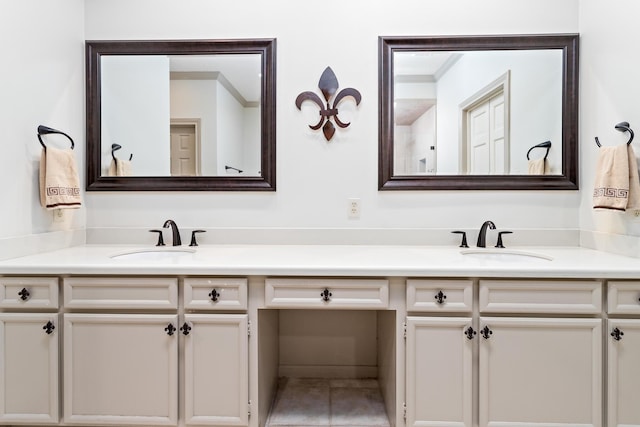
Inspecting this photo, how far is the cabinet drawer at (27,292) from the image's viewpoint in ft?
4.83

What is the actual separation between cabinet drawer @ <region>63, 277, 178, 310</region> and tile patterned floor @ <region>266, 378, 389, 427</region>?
799 millimetres

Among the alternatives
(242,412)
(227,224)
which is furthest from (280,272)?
(227,224)

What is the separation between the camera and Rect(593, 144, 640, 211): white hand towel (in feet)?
5.31

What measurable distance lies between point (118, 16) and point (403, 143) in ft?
6.01

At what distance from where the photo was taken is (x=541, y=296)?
1425 millimetres

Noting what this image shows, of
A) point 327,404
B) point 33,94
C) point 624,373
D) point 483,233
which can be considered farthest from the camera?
point 483,233

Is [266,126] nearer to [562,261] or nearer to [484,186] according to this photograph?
[484,186]

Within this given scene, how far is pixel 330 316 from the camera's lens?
83.3 inches

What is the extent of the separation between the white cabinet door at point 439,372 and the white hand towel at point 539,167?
108 cm

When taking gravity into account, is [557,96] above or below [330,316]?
above

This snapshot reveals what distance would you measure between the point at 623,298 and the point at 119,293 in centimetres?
202

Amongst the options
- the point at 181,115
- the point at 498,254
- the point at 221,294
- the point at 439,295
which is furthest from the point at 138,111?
the point at 498,254

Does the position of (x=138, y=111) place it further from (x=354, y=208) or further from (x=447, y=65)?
(x=447, y=65)

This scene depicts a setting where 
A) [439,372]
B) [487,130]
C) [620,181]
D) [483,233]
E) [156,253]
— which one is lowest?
[439,372]
